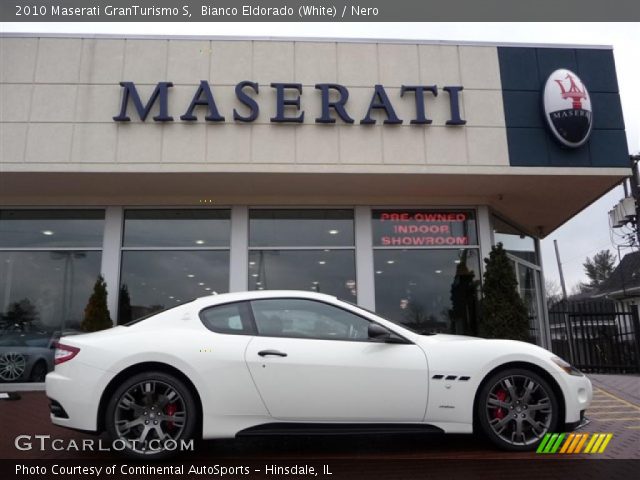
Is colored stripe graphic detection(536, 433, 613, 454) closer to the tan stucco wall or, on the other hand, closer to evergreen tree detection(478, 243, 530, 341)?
evergreen tree detection(478, 243, 530, 341)

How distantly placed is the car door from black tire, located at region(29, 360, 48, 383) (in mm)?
6820

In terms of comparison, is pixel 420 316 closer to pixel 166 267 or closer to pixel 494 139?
pixel 494 139

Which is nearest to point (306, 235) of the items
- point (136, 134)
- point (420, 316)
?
point (420, 316)

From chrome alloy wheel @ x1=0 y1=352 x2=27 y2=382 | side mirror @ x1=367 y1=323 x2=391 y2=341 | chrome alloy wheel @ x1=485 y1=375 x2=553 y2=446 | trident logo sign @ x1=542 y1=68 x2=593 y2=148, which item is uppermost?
trident logo sign @ x1=542 y1=68 x2=593 y2=148

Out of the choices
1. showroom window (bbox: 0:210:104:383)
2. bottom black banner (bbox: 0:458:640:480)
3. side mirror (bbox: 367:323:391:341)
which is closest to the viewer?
bottom black banner (bbox: 0:458:640:480)

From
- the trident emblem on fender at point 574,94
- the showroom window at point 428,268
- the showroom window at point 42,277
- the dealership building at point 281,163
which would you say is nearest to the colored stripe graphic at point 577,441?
the dealership building at point 281,163

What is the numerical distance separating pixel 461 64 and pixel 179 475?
8.23m

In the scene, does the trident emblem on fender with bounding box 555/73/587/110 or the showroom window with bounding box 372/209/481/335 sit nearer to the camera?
the trident emblem on fender with bounding box 555/73/587/110

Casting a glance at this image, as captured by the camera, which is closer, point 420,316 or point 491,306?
point 491,306

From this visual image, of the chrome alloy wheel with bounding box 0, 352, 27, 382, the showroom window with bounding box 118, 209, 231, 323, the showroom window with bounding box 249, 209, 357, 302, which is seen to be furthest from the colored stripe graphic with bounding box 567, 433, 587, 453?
the chrome alloy wheel with bounding box 0, 352, 27, 382

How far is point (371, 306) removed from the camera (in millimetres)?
9703

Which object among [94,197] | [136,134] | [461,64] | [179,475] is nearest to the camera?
[179,475]

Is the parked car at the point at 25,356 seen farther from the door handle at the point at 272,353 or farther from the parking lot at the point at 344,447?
the door handle at the point at 272,353

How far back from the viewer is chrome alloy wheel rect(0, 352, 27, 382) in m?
9.21
